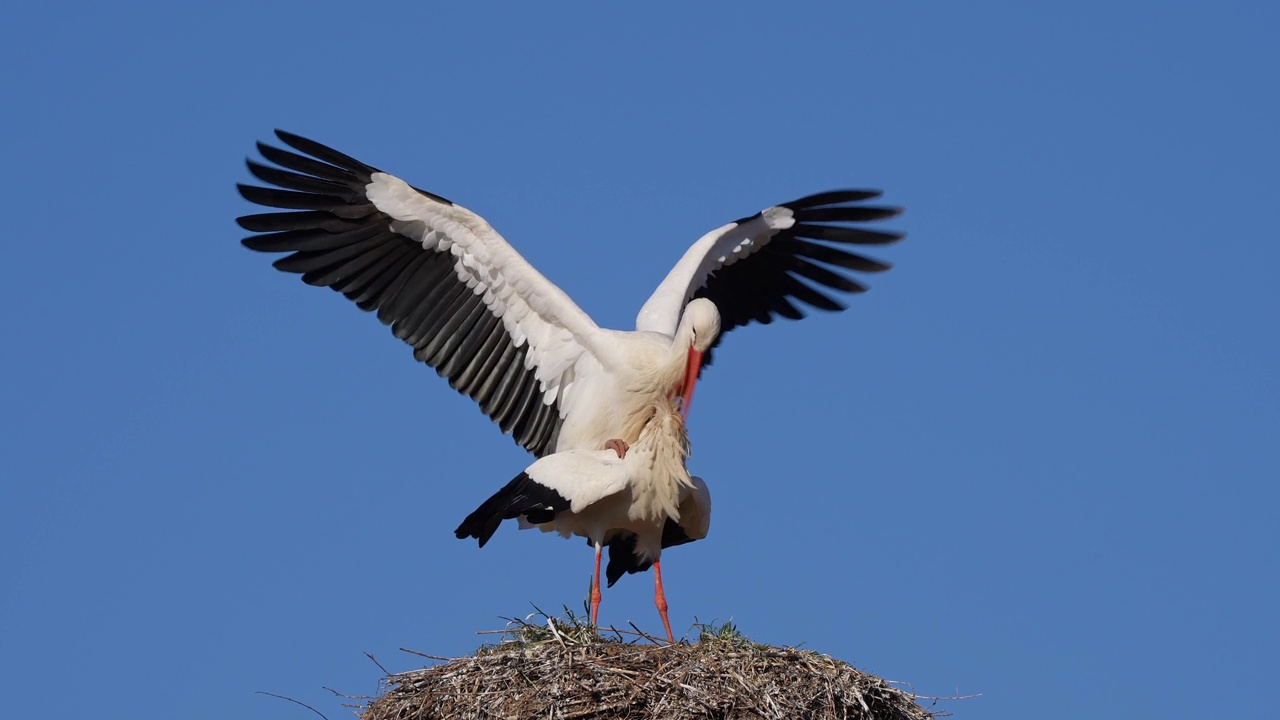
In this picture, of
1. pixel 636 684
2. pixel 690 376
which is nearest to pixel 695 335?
pixel 690 376

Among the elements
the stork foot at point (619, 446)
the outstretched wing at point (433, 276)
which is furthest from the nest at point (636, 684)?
the outstretched wing at point (433, 276)

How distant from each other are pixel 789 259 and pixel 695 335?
2852 mm

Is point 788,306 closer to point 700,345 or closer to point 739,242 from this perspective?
point 739,242

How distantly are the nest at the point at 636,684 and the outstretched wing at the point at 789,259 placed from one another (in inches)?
160

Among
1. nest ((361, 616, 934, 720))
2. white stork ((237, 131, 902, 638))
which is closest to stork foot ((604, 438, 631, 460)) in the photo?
white stork ((237, 131, 902, 638))

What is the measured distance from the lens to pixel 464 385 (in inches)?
432

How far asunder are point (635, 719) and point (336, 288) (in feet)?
13.4

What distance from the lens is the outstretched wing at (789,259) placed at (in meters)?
12.0

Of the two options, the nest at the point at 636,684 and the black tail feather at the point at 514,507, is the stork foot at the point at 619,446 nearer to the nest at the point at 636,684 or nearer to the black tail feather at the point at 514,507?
the black tail feather at the point at 514,507

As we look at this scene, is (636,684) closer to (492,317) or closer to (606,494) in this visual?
(606,494)

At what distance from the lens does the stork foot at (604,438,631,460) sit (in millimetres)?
9841

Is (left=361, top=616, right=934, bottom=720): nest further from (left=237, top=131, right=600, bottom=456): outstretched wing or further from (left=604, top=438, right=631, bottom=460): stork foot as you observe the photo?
(left=237, top=131, right=600, bottom=456): outstretched wing

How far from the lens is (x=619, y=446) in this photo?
9.94 meters

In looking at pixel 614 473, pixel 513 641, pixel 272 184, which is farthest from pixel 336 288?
pixel 513 641
